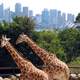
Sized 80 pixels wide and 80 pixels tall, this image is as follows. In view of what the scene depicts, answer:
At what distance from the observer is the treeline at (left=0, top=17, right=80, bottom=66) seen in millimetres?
13780

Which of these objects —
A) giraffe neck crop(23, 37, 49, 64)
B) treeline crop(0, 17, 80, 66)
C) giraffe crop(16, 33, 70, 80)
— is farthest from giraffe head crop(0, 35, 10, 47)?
treeline crop(0, 17, 80, 66)

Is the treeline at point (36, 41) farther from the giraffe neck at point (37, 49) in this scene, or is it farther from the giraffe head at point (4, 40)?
the giraffe head at point (4, 40)

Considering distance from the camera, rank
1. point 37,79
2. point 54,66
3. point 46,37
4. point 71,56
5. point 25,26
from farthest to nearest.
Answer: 1. point 46,37
2. point 71,56
3. point 25,26
4. point 54,66
5. point 37,79

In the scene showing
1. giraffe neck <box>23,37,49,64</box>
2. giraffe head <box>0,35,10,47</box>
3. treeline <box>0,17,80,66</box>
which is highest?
giraffe head <box>0,35,10,47</box>

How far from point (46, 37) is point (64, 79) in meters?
9.21

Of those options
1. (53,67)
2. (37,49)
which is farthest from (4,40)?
Answer: (53,67)

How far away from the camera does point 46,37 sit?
19266 millimetres

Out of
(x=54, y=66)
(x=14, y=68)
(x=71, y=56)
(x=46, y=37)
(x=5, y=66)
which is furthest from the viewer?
(x=46, y=37)

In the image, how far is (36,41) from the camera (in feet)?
52.6

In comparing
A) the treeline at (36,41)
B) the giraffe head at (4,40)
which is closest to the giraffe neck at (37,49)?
the giraffe head at (4,40)

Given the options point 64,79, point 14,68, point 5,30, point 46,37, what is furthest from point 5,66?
point 46,37

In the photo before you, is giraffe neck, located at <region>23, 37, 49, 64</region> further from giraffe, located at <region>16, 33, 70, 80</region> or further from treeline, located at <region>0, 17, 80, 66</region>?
treeline, located at <region>0, 17, 80, 66</region>

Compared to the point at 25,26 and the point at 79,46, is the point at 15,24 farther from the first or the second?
the point at 79,46

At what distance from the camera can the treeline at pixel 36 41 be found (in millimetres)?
13780
